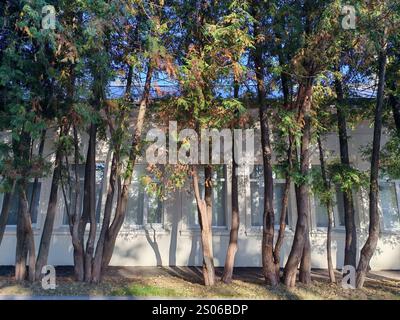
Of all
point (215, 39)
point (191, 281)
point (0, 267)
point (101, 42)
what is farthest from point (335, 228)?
point (0, 267)

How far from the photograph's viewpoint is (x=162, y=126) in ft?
22.2

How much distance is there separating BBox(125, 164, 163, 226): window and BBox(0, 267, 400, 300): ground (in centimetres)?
198

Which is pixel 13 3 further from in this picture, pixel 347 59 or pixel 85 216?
pixel 347 59

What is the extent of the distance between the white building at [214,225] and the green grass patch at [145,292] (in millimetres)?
2869

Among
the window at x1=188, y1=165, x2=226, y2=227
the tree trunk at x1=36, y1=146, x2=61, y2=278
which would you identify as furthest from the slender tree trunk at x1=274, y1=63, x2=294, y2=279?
the tree trunk at x1=36, y1=146, x2=61, y2=278

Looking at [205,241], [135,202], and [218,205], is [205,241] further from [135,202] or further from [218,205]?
[135,202]

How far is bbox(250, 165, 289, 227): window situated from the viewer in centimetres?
980

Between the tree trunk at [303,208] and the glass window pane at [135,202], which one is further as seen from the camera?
the glass window pane at [135,202]

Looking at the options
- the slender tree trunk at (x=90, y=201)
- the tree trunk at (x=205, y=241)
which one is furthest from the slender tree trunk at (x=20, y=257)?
the tree trunk at (x=205, y=241)

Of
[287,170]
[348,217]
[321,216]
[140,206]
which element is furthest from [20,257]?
[321,216]

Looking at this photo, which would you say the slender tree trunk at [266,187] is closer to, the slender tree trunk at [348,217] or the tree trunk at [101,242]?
the slender tree trunk at [348,217]

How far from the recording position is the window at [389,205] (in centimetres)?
970

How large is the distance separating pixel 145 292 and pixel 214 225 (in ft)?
12.8
